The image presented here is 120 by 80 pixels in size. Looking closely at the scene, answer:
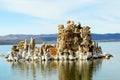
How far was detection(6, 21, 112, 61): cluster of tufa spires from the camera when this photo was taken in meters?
137

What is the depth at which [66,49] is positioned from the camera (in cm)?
13788

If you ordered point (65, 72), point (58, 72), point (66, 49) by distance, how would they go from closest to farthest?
1. point (65, 72)
2. point (58, 72)
3. point (66, 49)

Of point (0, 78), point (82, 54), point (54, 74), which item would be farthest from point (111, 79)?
point (82, 54)

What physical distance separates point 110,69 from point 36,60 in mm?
35370

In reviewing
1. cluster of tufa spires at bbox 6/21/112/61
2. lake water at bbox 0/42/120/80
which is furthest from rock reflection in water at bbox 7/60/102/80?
cluster of tufa spires at bbox 6/21/112/61

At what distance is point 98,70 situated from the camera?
105312 millimetres

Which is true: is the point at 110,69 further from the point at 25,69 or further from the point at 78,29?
the point at 78,29

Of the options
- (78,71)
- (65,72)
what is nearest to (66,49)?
(78,71)

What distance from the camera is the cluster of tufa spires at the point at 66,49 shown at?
137m

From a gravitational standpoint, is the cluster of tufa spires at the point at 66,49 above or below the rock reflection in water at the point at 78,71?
above

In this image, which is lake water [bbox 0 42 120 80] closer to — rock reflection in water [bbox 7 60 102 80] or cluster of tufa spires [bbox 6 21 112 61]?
rock reflection in water [bbox 7 60 102 80]

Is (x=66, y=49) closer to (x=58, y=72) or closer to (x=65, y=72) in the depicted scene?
(x=58, y=72)

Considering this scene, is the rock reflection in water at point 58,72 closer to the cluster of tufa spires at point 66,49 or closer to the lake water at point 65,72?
the lake water at point 65,72

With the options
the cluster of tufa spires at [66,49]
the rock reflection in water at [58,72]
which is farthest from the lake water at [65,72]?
the cluster of tufa spires at [66,49]
